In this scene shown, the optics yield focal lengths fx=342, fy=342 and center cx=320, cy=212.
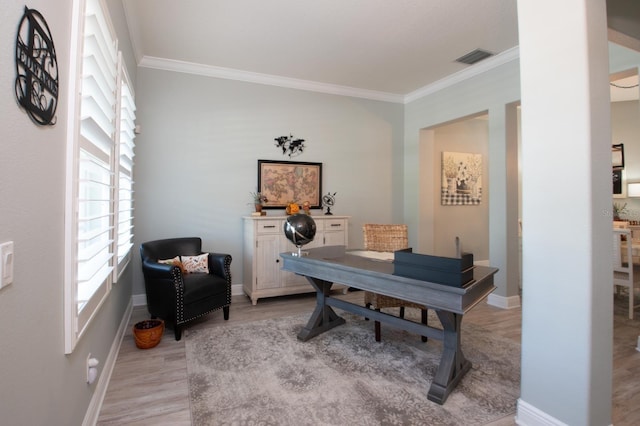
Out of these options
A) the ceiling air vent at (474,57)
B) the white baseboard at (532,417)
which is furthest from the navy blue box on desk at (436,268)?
the ceiling air vent at (474,57)

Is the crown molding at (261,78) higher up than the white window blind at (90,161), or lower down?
higher up

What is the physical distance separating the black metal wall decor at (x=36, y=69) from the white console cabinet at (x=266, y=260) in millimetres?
2997

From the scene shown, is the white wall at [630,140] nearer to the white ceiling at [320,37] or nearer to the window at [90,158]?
the white ceiling at [320,37]

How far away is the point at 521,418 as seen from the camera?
6.33ft

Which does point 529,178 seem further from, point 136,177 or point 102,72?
point 136,177

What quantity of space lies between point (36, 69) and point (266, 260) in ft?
10.9

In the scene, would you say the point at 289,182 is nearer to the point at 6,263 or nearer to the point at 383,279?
the point at 383,279

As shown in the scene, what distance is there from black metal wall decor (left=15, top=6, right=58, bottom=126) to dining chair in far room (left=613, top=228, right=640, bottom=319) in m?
4.88

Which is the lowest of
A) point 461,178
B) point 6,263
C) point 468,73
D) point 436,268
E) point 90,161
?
point 436,268

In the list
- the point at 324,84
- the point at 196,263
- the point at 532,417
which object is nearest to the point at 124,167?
the point at 196,263

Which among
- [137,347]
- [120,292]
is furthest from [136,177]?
[137,347]

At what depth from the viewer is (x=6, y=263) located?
927 millimetres

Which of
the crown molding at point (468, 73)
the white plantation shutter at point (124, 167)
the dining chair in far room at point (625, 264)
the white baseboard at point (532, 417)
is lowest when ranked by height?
the white baseboard at point (532, 417)

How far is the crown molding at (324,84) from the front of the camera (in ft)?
13.5
